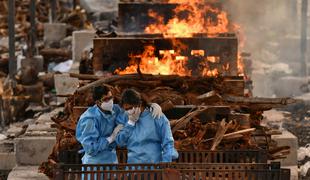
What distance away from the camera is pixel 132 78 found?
40.2 ft

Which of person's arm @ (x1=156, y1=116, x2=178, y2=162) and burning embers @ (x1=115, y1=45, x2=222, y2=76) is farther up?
burning embers @ (x1=115, y1=45, x2=222, y2=76)

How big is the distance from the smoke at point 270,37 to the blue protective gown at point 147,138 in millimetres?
15919

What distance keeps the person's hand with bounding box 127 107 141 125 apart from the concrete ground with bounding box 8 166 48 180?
11.0ft

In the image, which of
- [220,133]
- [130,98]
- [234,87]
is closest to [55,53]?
[234,87]

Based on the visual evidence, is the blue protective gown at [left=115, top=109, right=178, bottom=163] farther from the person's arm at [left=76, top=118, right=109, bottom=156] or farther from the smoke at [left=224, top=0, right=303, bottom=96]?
the smoke at [left=224, top=0, right=303, bottom=96]

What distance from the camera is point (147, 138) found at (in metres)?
9.26

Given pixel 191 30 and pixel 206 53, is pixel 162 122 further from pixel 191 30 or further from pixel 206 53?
pixel 191 30

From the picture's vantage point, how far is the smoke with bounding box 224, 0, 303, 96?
27164mm

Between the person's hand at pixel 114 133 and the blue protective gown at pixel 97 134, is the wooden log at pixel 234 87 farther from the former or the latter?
the person's hand at pixel 114 133

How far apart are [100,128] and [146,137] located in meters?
0.49

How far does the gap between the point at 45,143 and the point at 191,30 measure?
490cm

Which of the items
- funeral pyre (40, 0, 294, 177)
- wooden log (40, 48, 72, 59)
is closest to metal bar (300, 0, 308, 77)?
wooden log (40, 48, 72, 59)

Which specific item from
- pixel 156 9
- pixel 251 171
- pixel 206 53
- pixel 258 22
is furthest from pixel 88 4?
pixel 251 171

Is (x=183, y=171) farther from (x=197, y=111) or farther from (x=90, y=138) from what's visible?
(x=197, y=111)
